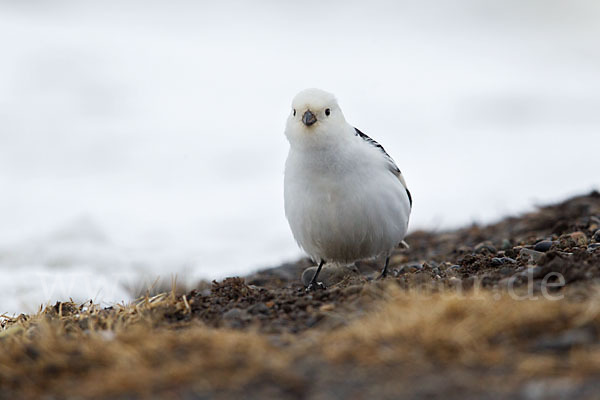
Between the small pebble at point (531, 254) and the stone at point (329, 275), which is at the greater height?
the small pebble at point (531, 254)

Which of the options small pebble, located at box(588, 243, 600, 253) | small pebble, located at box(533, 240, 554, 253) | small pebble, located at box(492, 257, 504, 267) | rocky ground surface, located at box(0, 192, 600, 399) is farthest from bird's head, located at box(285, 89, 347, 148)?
small pebble, located at box(588, 243, 600, 253)

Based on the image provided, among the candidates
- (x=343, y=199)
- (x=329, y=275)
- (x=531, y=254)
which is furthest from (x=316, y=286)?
(x=531, y=254)

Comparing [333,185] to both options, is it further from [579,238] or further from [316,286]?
[579,238]

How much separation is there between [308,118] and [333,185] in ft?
1.49

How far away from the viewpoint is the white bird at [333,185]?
15.2ft

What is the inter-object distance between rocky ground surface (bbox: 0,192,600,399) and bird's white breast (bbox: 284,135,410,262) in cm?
91

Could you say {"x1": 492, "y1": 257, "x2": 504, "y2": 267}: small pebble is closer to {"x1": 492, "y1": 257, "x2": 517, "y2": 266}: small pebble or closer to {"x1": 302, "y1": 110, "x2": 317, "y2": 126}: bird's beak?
{"x1": 492, "y1": 257, "x2": 517, "y2": 266}: small pebble

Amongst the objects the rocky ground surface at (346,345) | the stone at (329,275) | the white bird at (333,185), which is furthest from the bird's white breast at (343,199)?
the rocky ground surface at (346,345)

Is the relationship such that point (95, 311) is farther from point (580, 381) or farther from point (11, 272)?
point (11, 272)

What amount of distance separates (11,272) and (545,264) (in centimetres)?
559

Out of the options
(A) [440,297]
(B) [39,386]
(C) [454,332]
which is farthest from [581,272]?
(B) [39,386]

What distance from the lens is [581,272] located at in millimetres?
3434

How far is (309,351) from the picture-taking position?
8.97 feet

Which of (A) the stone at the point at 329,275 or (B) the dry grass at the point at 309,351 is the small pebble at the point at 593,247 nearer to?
(B) the dry grass at the point at 309,351
